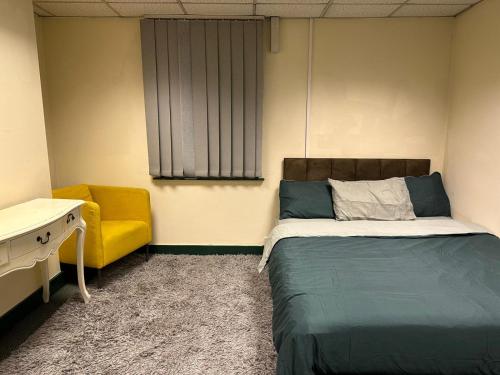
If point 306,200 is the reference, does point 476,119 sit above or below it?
above

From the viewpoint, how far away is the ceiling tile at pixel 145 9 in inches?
112

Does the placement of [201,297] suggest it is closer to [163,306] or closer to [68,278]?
[163,306]

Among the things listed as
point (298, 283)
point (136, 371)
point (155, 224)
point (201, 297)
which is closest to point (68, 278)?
point (155, 224)

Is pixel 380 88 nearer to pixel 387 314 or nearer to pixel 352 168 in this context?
pixel 352 168

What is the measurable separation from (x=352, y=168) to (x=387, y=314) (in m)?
1.96

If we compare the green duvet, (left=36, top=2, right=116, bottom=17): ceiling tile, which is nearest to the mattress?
the green duvet

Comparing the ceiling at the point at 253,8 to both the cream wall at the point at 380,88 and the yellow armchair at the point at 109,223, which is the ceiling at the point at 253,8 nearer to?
the cream wall at the point at 380,88

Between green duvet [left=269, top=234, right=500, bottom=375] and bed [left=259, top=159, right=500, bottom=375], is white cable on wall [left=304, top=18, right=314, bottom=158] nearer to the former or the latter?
bed [left=259, top=159, right=500, bottom=375]

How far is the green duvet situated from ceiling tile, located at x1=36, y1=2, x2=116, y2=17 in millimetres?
2629

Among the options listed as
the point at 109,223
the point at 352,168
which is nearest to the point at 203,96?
the point at 109,223

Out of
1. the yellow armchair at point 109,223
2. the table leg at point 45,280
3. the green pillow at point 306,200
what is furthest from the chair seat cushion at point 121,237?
the green pillow at point 306,200

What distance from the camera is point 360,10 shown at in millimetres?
2941

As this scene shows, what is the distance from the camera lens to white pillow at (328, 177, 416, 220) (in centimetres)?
293

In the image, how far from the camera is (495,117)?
262 centimetres
